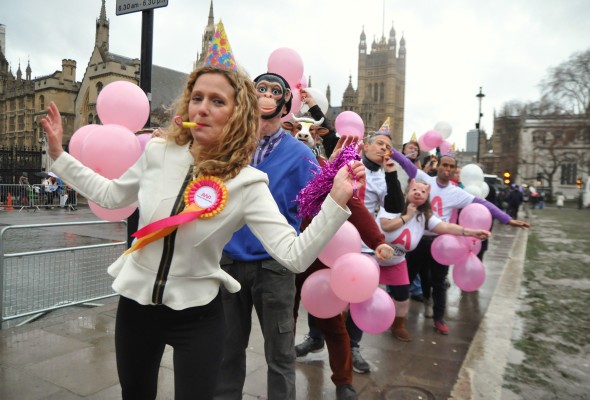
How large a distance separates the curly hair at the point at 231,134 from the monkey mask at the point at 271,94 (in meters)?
0.65

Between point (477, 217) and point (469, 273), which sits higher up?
point (477, 217)

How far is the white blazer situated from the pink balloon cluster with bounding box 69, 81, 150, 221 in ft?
2.64

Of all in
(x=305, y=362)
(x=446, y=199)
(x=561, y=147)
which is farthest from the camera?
(x=561, y=147)

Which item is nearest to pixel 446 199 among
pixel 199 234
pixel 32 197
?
pixel 199 234

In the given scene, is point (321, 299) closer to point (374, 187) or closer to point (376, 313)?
point (376, 313)

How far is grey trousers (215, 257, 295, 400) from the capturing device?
2.56 meters

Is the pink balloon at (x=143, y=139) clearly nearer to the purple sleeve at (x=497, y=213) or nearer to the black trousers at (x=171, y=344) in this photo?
the black trousers at (x=171, y=344)

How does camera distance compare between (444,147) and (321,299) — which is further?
(444,147)

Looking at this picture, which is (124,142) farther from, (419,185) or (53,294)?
(53,294)

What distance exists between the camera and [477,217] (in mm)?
5047

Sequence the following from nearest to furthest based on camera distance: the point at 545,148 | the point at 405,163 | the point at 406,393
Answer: the point at 406,393
the point at 405,163
the point at 545,148

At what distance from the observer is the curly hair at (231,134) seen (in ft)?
5.81

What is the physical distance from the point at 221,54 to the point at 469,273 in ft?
13.8

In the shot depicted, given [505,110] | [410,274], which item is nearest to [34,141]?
[505,110]
